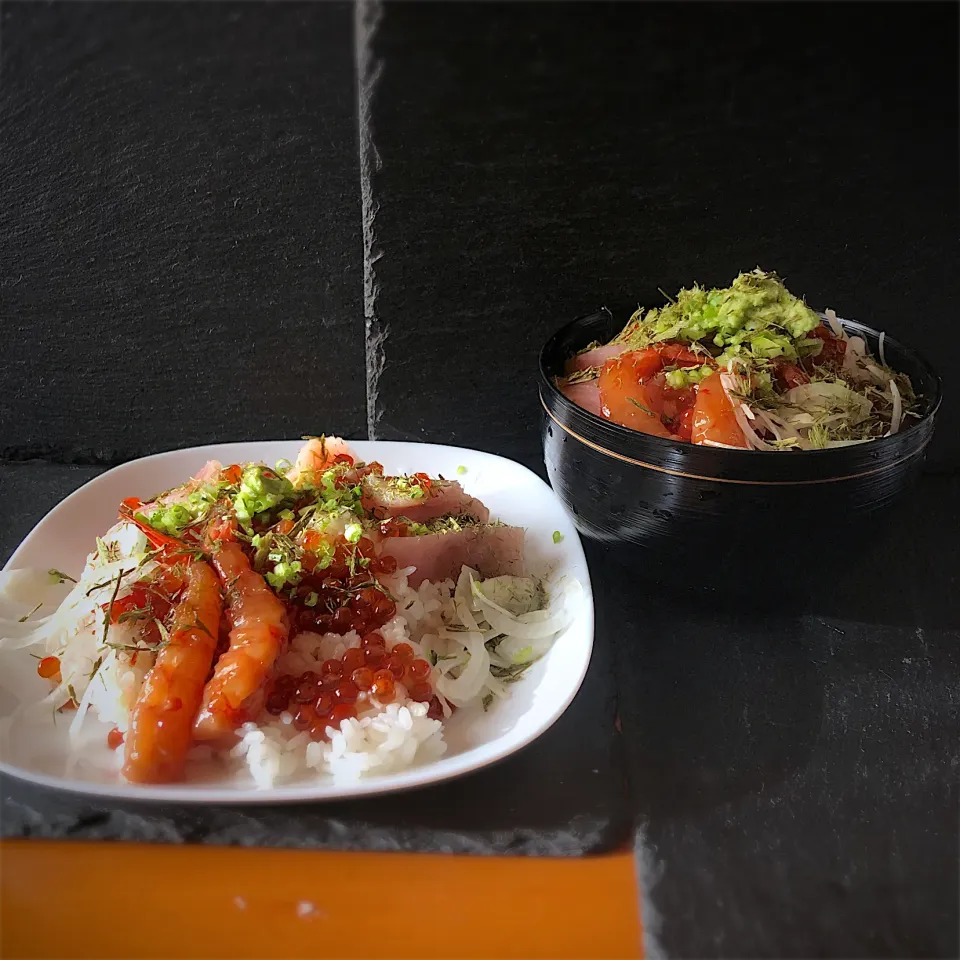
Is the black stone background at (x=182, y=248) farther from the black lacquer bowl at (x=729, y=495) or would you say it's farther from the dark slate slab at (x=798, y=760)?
the black lacquer bowl at (x=729, y=495)

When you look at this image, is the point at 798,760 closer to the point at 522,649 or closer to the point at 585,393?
the point at 522,649

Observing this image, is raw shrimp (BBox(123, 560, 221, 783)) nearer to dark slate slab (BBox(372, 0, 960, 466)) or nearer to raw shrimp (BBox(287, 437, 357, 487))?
raw shrimp (BBox(287, 437, 357, 487))

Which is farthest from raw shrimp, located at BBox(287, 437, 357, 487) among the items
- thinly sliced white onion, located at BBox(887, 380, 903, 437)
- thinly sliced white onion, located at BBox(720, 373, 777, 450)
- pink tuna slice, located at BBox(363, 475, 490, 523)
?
thinly sliced white onion, located at BBox(887, 380, 903, 437)

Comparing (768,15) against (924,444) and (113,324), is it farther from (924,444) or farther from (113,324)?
(113,324)

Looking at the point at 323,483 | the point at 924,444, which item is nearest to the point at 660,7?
the point at 924,444

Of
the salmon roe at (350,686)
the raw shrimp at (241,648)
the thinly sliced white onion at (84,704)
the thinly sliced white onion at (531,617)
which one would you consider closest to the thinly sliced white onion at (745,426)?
the thinly sliced white onion at (531,617)

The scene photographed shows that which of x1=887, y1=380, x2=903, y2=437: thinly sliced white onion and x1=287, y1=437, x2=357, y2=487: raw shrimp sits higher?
x1=887, y1=380, x2=903, y2=437: thinly sliced white onion
